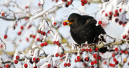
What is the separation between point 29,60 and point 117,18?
4.05 feet

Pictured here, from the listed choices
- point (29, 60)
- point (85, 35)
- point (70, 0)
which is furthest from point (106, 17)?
point (85, 35)

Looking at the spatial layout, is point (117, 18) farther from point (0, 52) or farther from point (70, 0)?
point (0, 52)

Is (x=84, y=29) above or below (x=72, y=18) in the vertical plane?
below

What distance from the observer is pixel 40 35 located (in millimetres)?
2494

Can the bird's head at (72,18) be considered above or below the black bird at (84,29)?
above

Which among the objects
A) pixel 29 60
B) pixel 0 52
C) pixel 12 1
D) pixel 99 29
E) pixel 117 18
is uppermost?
pixel 12 1

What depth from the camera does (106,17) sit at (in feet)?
6.23

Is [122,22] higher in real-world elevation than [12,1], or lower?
lower

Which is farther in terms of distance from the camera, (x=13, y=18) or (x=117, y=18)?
(x=13, y=18)

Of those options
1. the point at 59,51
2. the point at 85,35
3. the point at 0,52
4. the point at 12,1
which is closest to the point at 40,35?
the point at 59,51

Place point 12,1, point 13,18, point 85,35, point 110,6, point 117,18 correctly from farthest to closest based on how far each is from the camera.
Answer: point 12,1, point 85,35, point 13,18, point 117,18, point 110,6

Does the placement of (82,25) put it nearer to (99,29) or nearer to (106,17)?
(99,29)

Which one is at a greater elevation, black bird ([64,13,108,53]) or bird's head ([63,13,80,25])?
bird's head ([63,13,80,25])

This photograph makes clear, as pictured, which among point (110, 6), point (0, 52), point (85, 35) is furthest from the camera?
point (0, 52)
